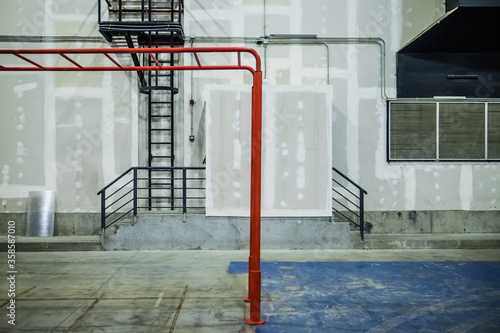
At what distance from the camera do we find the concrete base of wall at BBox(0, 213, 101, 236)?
8.95m

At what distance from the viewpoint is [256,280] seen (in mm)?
4238

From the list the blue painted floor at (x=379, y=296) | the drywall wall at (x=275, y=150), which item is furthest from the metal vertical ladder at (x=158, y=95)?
the blue painted floor at (x=379, y=296)

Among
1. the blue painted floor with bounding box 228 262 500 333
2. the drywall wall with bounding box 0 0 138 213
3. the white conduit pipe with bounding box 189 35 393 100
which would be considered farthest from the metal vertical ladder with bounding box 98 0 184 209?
the blue painted floor with bounding box 228 262 500 333

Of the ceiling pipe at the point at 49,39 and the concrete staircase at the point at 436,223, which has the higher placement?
the ceiling pipe at the point at 49,39

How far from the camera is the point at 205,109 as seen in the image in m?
8.86

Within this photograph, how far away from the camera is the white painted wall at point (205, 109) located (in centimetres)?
902

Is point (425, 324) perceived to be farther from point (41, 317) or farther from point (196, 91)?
point (196, 91)

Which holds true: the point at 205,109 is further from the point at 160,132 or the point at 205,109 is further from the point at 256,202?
the point at 256,202

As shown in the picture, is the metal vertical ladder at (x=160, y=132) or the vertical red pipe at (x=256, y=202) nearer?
the vertical red pipe at (x=256, y=202)

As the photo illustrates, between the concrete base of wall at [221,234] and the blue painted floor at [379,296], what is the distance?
3.66 feet

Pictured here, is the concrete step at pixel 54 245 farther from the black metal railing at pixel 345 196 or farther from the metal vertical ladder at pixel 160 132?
the black metal railing at pixel 345 196

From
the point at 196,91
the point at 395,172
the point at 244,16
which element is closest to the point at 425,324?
the point at 395,172

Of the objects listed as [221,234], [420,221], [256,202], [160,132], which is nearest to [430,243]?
[420,221]

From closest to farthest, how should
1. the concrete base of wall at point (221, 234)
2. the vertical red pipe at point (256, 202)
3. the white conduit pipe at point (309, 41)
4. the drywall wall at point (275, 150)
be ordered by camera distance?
the vertical red pipe at point (256, 202) < the drywall wall at point (275, 150) < the concrete base of wall at point (221, 234) < the white conduit pipe at point (309, 41)
